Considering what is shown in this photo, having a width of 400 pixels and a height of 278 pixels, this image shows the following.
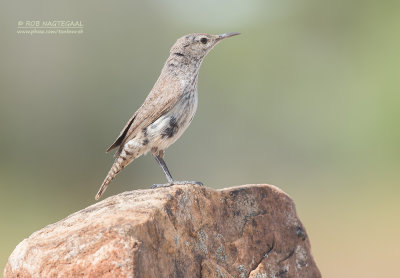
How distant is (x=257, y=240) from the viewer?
533cm

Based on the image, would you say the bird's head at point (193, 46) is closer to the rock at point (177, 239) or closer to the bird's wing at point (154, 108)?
the bird's wing at point (154, 108)

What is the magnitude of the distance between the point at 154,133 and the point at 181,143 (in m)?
7.87

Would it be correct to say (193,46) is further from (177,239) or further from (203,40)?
(177,239)

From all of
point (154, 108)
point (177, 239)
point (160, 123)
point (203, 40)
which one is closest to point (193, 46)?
point (203, 40)

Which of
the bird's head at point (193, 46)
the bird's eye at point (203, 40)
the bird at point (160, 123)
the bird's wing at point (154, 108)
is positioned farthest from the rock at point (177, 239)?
the bird's eye at point (203, 40)

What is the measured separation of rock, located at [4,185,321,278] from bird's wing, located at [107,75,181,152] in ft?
4.12

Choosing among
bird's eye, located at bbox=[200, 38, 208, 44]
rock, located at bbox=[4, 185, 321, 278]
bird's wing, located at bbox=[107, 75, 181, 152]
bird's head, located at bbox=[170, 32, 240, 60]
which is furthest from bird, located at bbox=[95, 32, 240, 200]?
rock, located at bbox=[4, 185, 321, 278]

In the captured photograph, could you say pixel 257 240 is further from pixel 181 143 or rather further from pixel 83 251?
pixel 181 143

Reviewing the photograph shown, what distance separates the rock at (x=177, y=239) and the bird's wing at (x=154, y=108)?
1.26m

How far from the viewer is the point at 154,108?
6.16 metres

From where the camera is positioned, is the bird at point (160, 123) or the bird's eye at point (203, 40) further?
the bird's eye at point (203, 40)

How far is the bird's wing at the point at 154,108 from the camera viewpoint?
6121mm

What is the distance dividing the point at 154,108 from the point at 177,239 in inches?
82.2

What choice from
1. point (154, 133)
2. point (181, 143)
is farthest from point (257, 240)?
point (181, 143)
